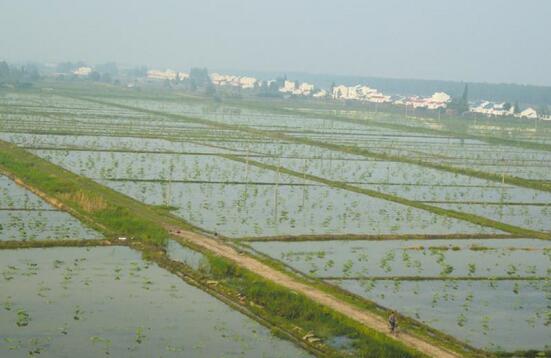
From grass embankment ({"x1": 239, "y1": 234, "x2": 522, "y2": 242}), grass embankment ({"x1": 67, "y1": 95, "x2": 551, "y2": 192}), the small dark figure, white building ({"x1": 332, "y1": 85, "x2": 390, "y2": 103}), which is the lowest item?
white building ({"x1": 332, "y1": 85, "x2": 390, "y2": 103})

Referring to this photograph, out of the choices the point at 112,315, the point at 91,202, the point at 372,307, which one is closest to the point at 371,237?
the point at 372,307

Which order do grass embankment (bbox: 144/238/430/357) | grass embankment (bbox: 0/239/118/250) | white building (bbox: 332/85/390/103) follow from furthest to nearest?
white building (bbox: 332/85/390/103), grass embankment (bbox: 0/239/118/250), grass embankment (bbox: 144/238/430/357)

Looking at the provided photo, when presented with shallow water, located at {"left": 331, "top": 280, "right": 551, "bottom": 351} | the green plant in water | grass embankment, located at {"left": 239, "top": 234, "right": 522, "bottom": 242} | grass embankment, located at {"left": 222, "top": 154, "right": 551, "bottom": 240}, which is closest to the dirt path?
shallow water, located at {"left": 331, "top": 280, "right": 551, "bottom": 351}

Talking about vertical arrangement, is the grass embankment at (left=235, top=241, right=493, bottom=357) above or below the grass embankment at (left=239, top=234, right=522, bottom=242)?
above

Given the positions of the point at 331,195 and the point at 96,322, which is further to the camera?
the point at 331,195

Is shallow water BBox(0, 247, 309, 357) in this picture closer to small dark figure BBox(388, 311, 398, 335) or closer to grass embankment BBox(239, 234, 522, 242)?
small dark figure BBox(388, 311, 398, 335)

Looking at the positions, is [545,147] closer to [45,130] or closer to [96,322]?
[45,130]

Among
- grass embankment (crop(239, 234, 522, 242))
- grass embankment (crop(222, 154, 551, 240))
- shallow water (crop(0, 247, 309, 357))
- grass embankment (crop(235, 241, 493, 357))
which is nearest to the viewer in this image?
shallow water (crop(0, 247, 309, 357))

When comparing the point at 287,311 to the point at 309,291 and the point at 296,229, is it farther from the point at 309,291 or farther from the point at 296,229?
the point at 296,229

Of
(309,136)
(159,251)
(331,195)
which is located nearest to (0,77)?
(309,136)
